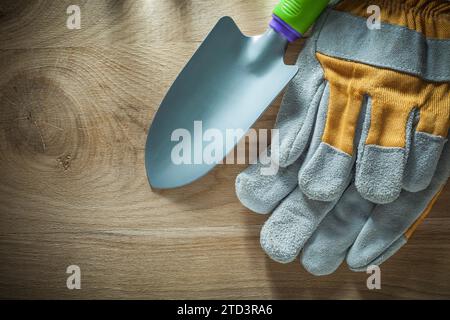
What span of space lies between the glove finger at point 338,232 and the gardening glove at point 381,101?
36 mm

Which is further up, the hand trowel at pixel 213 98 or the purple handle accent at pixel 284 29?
the purple handle accent at pixel 284 29

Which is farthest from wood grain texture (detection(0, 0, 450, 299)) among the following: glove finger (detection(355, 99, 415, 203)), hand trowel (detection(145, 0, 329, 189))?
glove finger (detection(355, 99, 415, 203))

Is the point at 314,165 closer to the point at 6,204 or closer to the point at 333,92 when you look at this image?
the point at 333,92

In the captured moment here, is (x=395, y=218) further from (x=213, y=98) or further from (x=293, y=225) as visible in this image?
(x=213, y=98)

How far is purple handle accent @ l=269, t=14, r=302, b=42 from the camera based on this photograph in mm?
681

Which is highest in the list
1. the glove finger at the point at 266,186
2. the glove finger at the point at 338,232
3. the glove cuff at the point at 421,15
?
the glove cuff at the point at 421,15

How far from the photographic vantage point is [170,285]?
78 cm

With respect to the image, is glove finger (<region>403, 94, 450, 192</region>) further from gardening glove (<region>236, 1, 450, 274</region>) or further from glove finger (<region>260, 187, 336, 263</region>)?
glove finger (<region>260, 187, 336, 263</region>)

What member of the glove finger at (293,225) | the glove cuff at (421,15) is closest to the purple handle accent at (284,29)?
the glove cuff at (421,15)

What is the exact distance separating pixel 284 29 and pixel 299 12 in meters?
0.04

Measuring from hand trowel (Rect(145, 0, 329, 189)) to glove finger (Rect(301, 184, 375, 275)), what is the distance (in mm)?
213

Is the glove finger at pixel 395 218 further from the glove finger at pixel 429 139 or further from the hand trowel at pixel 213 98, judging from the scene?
the hand trowel at pixel 213 98

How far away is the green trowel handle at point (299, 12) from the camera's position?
0.66 meters

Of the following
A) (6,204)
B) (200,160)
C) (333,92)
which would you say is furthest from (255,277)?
(6,204)
